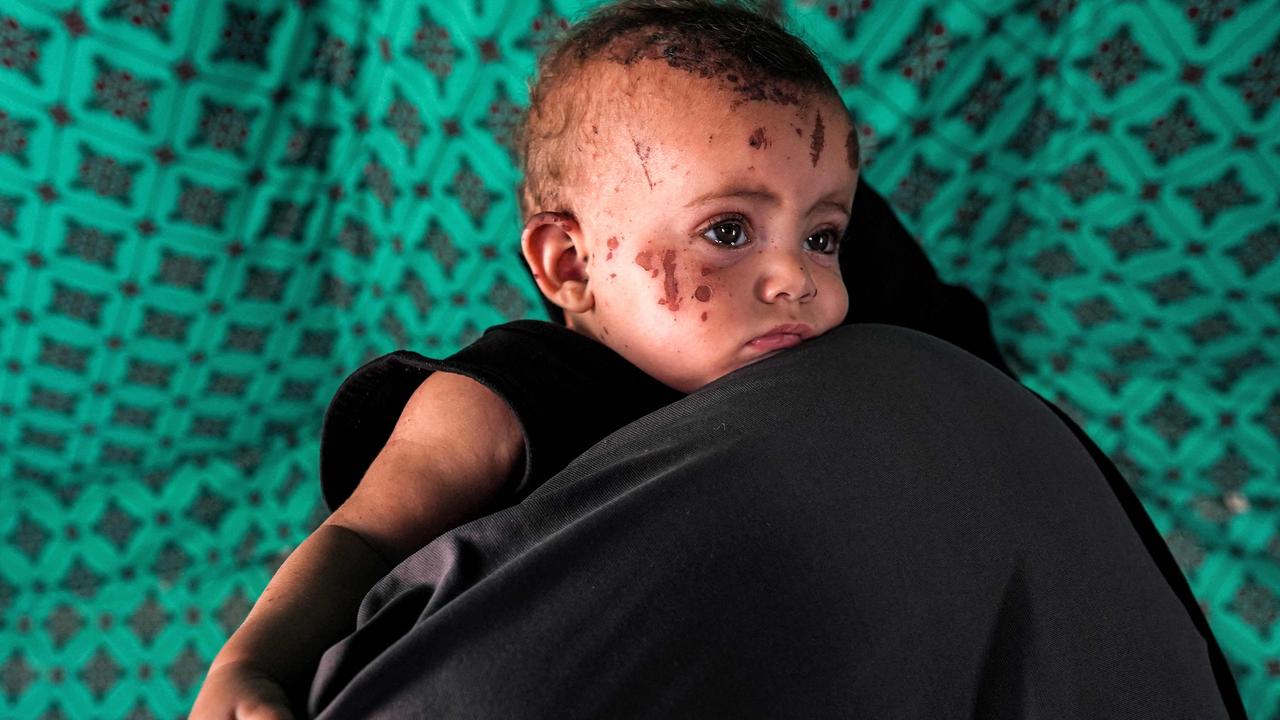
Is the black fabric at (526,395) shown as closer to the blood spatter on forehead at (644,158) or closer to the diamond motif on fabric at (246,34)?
the blood spatter on forehead at (644,158)

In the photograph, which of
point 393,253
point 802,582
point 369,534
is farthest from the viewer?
point 393,253

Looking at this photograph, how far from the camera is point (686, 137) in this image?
0.72 metres

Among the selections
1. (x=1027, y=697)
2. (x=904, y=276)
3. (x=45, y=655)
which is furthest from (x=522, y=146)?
(x=45, y=655)

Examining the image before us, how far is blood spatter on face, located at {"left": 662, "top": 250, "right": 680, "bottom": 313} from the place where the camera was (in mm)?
734

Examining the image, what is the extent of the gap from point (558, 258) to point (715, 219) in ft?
0.54

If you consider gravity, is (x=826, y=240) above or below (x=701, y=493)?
above

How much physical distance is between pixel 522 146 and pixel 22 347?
723 millimetres

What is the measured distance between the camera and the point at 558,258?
818 millimetres

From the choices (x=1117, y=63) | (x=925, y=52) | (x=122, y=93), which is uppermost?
(x=1117, y=63)

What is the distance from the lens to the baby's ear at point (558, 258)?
0.81 metres

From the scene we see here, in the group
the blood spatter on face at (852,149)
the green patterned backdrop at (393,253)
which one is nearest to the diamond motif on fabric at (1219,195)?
the green patterned backdrop at (393,253)

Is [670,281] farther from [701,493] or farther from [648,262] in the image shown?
[701,493]

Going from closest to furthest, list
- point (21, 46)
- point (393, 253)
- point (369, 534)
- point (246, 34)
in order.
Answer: point (369, 534), point (21, 46), point (246, 34), point (393, 253)

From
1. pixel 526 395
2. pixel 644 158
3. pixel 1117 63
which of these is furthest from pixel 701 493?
pixel 1117 63
